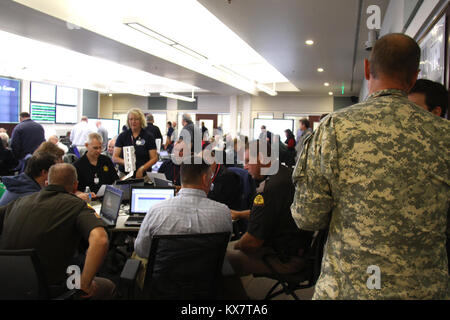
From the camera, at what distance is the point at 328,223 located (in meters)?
1.22

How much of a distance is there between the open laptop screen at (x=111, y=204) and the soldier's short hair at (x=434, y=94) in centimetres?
214

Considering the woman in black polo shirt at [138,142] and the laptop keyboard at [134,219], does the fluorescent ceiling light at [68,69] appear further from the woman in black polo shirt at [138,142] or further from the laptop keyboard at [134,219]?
the laptop keyboard at [134,219]

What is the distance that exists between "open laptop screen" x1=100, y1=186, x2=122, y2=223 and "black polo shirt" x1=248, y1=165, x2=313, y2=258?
1.10 m

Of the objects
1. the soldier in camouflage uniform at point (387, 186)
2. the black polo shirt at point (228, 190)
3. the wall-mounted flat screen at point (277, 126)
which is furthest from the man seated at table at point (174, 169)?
the wall-mounted flat screen at point (277, 126)

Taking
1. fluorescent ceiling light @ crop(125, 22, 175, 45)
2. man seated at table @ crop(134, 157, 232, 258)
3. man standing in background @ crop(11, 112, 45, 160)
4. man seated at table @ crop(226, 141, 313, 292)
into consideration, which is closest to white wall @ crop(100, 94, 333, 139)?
man standing in background @ crop(11, 112, 45, 160)

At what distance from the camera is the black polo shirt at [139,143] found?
4.43 m

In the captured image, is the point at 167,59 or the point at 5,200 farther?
the point at 167,59

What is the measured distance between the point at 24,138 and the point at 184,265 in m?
6.05

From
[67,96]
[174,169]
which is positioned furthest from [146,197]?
[67,96]

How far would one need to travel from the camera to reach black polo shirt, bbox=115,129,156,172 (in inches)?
174

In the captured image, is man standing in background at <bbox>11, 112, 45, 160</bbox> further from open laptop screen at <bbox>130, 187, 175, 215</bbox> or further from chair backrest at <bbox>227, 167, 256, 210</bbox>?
chair backrest at <bbox>227, 167, 256, 210</bbox>

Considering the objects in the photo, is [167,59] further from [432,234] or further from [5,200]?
[432,234]
